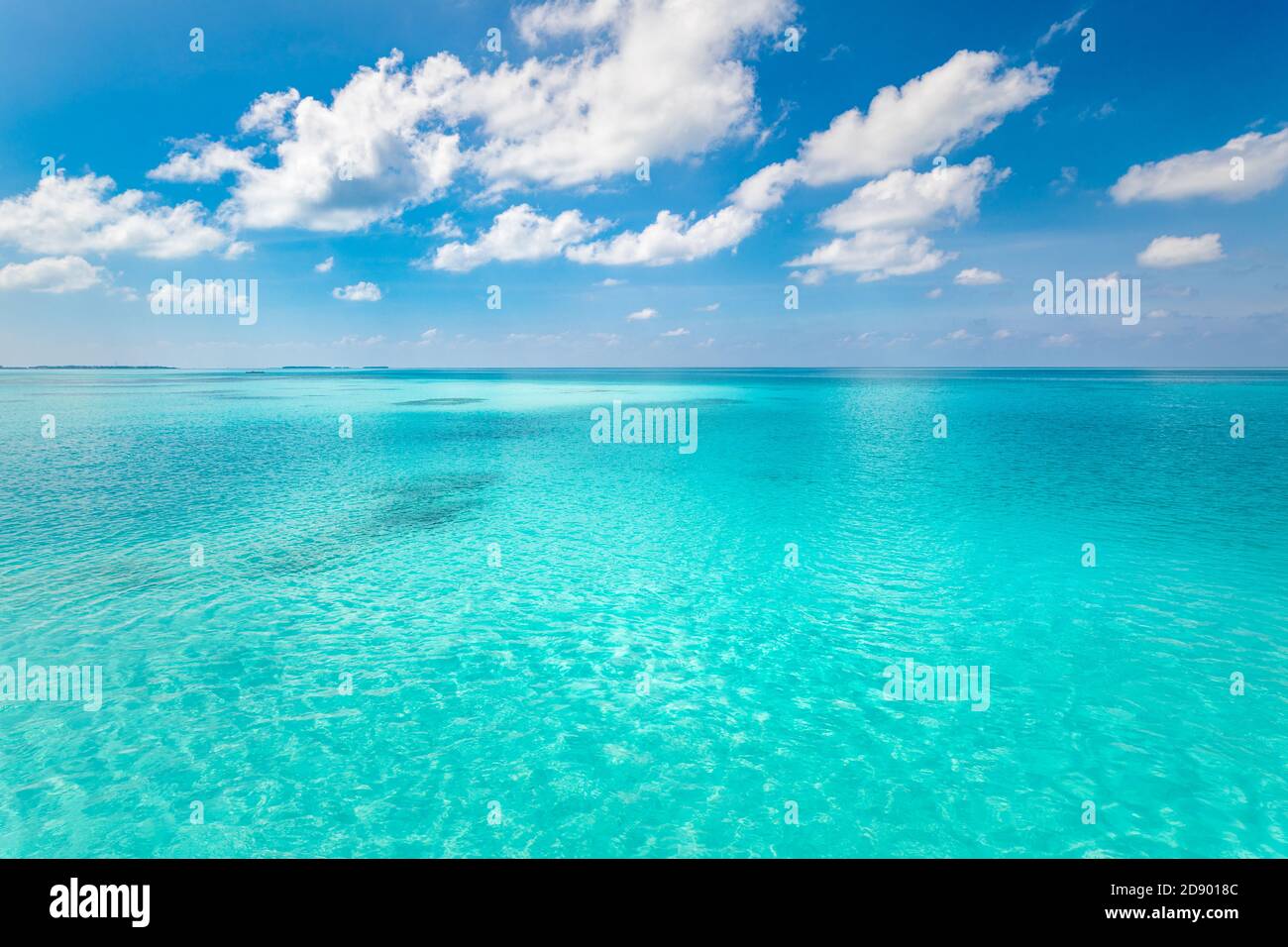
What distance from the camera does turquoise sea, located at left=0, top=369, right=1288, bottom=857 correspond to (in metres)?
9.68

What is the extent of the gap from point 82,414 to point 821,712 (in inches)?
3984

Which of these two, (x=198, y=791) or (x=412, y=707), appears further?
(x=412, y=707)

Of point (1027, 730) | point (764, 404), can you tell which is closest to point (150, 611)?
point (1027, 730)

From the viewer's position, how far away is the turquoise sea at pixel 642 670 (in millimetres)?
9680

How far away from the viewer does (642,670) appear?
1470 cm

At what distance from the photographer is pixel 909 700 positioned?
42.9 ft
